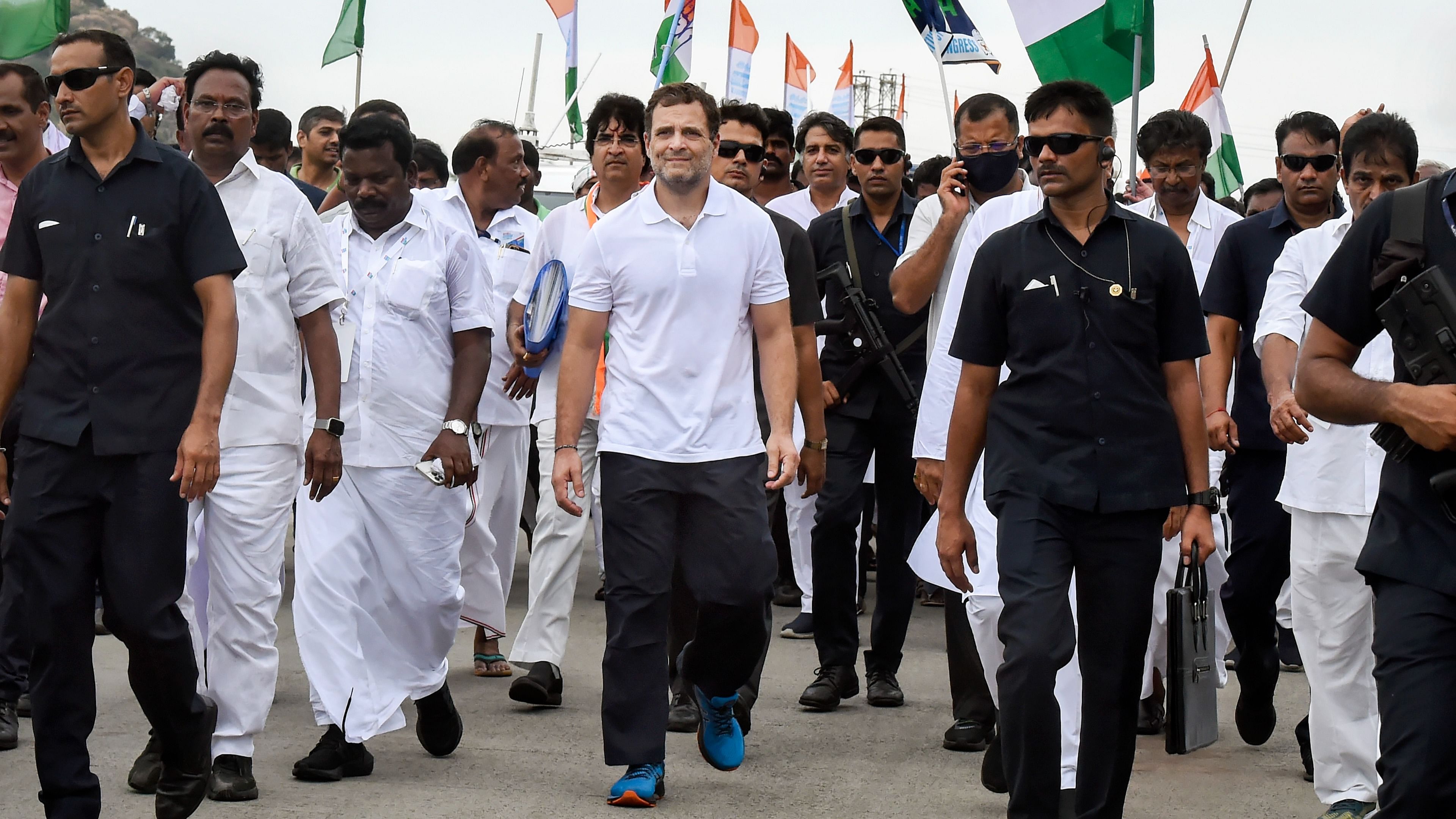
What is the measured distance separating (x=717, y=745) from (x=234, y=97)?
2.88 metres

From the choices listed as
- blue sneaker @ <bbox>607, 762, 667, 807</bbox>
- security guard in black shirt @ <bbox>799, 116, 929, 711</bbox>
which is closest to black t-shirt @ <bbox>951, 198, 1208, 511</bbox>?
blue sneaker @ <bbox>607, 762, 667, 807</bbox>

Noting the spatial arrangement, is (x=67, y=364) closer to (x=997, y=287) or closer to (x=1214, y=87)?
(x=997, y=287)

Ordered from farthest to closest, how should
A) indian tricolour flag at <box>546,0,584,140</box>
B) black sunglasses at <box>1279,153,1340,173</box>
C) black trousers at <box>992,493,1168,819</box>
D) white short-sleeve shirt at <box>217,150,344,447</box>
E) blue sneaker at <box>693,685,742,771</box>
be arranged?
indian tricolour flag at <box>546,0,584,140</box>
black sunglasses at <box>1279,153,1340,173</box>
blue sneaker at <box>693,685,742,771</box>
white short-sleeve shirt at <box>217,150,344,447</box>
black trousers at <box>992,493,1168,819</box>

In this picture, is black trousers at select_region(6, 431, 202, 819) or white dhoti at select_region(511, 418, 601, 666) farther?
white dhoti at select_region(511, 418, 601, 666)

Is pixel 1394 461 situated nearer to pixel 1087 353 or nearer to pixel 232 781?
pixel 1087 353

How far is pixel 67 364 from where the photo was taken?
16.9 feet

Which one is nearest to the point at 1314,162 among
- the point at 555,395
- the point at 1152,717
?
the point at 1152,717

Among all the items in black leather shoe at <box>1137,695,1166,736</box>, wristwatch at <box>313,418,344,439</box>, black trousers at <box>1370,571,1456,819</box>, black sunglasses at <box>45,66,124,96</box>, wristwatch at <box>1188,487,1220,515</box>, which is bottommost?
black leather shoe at <box>1137,695,1166,736</box>

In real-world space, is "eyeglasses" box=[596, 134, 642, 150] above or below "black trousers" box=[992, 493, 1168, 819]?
above

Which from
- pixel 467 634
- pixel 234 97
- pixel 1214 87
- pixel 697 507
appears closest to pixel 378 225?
pixel 234 97

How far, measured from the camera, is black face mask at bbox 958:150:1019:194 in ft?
23.7

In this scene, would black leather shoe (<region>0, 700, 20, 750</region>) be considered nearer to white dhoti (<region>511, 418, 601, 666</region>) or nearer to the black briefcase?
white dhoti (<region>511, 418, 601, 666</region>)

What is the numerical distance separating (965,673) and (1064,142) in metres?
2.47

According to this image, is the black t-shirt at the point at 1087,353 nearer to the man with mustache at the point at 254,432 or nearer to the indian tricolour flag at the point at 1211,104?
the man with mustache at the point at 254,432
